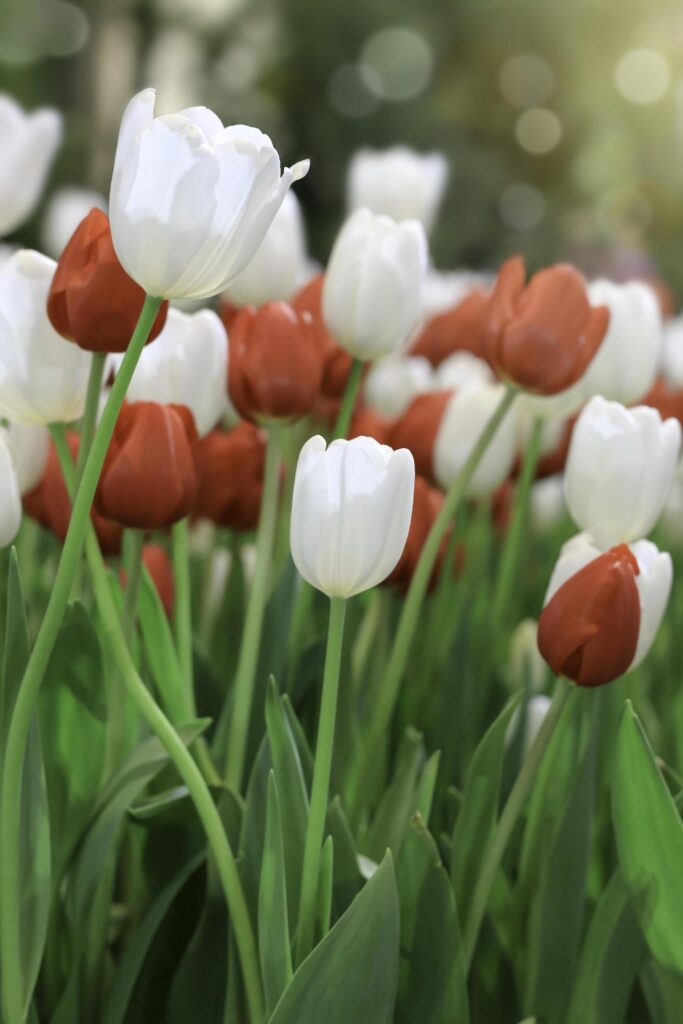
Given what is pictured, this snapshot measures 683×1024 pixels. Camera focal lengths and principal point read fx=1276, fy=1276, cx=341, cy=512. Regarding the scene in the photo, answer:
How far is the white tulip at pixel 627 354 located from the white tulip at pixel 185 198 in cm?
41

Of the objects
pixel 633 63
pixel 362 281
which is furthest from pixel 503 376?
pixel 633 63

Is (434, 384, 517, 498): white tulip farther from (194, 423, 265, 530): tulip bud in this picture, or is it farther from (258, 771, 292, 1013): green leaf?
(258, 771, 292, 1013): green leaf

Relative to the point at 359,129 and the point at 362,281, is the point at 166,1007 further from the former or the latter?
the point at 359,129

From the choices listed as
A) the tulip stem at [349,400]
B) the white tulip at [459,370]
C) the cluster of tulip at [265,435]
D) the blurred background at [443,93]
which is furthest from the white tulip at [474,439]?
the blurred background at [443,93]

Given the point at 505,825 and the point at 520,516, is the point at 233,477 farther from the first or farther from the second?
the point at 505,825

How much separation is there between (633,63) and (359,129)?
1.88 meters

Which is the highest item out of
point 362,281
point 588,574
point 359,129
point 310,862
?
point 359,129

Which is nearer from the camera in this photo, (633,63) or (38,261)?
(38,261)

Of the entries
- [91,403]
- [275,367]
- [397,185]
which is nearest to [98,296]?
[91,403]

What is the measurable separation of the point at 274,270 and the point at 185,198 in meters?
0.37

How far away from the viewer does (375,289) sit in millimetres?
673

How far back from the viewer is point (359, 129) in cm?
653

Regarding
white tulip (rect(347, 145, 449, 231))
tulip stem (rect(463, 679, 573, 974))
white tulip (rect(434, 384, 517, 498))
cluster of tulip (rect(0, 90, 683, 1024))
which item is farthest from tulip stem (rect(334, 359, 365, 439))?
white tulip (rect(347, 145, 449, 231))

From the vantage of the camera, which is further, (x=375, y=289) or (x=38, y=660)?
(x=375, y=289)
